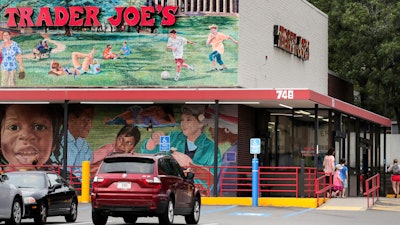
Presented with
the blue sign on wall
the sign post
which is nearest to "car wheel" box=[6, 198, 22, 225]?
the sign post

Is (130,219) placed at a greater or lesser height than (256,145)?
lesser

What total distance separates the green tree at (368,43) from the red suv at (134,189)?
32.0m

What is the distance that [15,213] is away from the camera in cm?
2405

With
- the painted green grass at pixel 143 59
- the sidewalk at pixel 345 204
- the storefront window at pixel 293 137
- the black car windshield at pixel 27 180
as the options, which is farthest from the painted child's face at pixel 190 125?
the black car windshield at pixel 27 180

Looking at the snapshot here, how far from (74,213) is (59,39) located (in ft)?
46.1

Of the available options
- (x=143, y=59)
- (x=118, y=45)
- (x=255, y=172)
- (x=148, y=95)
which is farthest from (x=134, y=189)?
(x=118, y=45)

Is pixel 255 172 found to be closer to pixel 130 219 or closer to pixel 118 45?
pixel 118 45

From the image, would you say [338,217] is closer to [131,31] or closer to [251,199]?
[251,199]

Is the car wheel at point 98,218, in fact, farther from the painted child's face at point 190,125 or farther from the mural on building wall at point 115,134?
the painted child's face at point 190,125

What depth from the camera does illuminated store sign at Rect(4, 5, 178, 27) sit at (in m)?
39.9

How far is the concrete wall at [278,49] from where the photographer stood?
132 feet

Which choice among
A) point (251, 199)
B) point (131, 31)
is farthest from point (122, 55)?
point (251, 199)

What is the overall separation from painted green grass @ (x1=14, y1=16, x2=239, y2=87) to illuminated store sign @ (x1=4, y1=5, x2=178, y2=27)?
393 mm

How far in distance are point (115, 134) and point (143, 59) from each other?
3.04 meters
